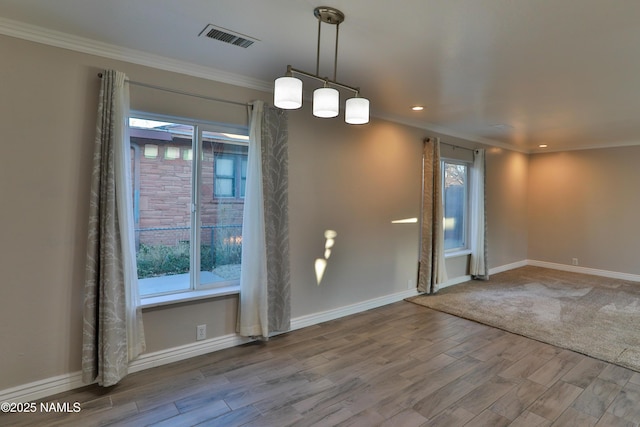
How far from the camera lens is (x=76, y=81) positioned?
2387mm

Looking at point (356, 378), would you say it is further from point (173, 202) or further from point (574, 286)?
point (574, 286)

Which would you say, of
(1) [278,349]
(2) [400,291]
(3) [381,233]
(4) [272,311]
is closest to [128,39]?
(4) [272,311]

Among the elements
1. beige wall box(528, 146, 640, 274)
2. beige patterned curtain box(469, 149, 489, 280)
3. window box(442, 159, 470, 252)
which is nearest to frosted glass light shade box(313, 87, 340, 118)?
window box(442, 159, 470, 252)

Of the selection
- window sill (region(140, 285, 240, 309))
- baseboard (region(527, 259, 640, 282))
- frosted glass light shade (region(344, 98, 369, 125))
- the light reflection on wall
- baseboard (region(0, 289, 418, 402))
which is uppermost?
frosted glass light shade (region(344, 98, 369, 125))

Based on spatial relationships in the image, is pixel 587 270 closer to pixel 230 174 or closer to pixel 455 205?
pixel 455 205

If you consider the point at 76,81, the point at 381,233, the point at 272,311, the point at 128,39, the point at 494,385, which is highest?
the point at 128,39

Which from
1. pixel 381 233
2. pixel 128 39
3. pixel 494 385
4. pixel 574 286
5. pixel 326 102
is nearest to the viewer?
pixel 326 102

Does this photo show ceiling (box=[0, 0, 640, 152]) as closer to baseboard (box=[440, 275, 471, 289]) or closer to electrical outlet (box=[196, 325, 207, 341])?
electrical outlet (box=[196, 325, 207, 341])

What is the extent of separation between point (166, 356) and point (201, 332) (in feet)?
1.05

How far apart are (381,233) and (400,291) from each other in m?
0.92

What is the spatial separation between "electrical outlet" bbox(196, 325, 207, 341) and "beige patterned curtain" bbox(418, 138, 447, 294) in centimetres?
305

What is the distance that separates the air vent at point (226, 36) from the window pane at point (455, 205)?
396 cm

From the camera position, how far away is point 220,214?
3.17 meters

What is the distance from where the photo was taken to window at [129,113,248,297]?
2816 millimetres
